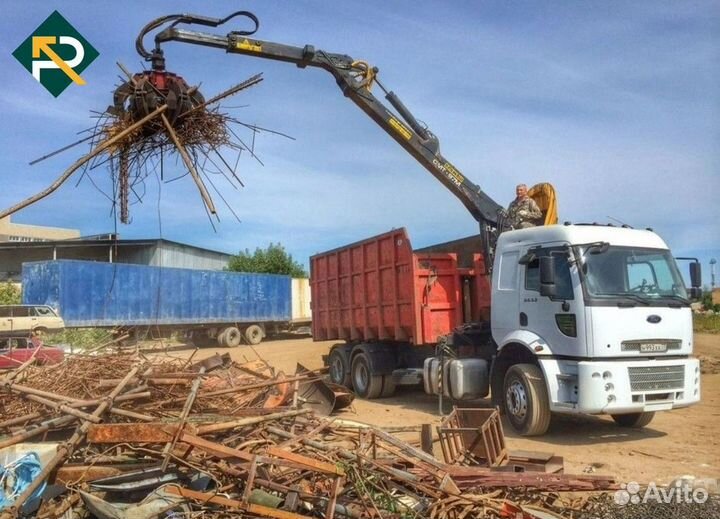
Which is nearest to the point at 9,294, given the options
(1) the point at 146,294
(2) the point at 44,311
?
(1) the point at 146,294

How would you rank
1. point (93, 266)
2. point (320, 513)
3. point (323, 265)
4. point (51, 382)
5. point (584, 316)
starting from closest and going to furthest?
point (320, 513) → point (51, 382) → point (584, 316) → point (323, 265) → point (93, 266)

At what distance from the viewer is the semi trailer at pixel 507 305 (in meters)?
7.17

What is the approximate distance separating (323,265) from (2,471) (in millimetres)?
8463

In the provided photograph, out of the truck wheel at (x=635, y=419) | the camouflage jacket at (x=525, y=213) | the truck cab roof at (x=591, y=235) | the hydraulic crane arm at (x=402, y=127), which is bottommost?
the truck wheel at (x=635, y=419)

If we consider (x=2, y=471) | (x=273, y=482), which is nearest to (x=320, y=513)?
(x=273, y=482)

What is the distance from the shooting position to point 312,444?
5.05 m

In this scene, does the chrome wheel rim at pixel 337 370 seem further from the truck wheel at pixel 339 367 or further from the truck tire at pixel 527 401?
the truck tire at pixel 527 401

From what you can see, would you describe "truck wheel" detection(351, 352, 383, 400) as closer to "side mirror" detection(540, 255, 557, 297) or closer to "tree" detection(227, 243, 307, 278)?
"side mirror" detection(540, 255, 557, 297)

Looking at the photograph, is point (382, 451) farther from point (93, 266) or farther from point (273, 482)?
point (93, 266)

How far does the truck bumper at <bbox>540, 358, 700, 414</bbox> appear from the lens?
7016 millimetres

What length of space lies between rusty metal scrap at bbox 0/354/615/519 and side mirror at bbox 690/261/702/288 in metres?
4.12

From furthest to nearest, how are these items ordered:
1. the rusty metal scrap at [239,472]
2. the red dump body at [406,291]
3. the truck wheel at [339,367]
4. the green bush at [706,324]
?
the green bush at [706,324] < the truck wheel at [339,367] < the red dump body at [406,291] < the rusty metal scrap at [239,472]

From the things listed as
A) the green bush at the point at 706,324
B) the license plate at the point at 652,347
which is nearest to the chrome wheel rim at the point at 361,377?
the license plate at the point at 652,347

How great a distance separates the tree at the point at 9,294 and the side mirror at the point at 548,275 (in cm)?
2323
